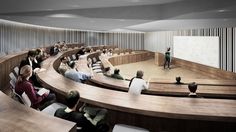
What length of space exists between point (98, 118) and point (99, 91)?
0.89 meters

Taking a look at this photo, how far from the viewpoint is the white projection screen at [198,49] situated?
8.69 metres

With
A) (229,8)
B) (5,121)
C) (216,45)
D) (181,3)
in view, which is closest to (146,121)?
(5,121)

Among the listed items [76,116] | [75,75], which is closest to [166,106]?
[76,116]

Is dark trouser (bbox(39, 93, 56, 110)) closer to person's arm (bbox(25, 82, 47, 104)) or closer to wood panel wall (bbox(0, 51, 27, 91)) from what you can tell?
person's arm (bbox(25, 82, 47, 104))

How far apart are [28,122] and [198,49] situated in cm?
943

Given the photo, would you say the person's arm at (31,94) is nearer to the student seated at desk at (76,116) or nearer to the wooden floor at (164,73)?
the student seated at desk at (76,116)

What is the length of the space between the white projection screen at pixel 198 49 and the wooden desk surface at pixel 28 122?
786 cm

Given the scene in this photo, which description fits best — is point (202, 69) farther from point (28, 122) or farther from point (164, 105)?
point (28, 122)

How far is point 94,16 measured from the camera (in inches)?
267

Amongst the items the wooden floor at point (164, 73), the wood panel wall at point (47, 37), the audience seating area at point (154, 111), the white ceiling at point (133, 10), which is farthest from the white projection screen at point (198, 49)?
the wood panel wall at point (47, 37)

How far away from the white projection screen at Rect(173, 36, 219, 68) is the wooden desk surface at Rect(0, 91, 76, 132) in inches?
310

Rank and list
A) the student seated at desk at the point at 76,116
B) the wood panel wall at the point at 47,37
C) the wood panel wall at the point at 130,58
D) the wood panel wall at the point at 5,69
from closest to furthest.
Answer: the student seated at desk at the point at 76,116 < the wood panel wall at the point at 5,69 < the wood panel wall at the point at 47,37 < the wood panel wall at the point at 130,58

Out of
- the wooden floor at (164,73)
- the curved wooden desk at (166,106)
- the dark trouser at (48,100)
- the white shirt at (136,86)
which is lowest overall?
the wooden floor at (164,73)

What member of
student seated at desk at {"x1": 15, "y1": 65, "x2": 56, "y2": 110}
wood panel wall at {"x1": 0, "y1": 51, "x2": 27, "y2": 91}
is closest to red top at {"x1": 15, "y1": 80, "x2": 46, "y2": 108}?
student seated at desk at {"x1": 15, "y1": 65, "x2": 56, "y2": 110}
